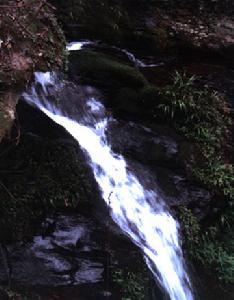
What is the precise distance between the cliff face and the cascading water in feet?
3.44

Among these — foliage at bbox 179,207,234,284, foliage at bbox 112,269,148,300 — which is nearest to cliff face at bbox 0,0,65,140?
foliage at bbox 112,269,148,300

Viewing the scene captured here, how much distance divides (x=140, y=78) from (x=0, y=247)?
407 centimetres

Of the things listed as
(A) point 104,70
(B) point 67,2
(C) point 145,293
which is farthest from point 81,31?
(C) point 145,293

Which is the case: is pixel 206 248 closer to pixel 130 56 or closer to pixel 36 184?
pixel 36 184

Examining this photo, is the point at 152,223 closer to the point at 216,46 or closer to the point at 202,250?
the point at 202,250

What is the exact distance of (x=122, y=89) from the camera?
30.0ft

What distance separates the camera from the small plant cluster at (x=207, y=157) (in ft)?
26.8

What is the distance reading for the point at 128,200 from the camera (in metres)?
7.55

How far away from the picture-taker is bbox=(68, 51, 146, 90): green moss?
9.12 m

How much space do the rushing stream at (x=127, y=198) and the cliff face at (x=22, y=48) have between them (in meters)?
1.08

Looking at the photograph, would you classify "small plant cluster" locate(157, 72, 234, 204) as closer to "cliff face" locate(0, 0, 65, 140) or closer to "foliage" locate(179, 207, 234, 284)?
"foliage" locate(179, 207, 234, 284)

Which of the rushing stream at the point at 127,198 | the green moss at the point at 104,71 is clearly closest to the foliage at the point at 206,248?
the rushing stream at the point at 127,198

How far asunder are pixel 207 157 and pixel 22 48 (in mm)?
4016

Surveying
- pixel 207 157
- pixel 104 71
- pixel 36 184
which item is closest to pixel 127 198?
pixel 36 184
